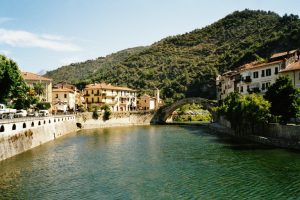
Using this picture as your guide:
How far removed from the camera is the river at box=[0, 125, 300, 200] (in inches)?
1213

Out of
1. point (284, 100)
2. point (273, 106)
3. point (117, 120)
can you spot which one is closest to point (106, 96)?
point (117, 120)

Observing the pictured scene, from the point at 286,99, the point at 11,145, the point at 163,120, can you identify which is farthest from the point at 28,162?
the point at 163,120

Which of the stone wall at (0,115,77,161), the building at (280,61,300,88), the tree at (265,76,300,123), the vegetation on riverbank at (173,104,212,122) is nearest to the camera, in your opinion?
the stone wall at (0,115,77,161)

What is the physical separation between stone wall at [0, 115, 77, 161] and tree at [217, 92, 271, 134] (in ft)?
107

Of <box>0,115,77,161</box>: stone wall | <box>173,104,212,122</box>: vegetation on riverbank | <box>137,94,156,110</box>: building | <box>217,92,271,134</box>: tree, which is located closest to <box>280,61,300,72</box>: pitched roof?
<box>217,92,271,134</box>: tree

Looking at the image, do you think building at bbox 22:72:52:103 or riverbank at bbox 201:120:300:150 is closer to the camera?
riverbank at bbox 201:120:300:150

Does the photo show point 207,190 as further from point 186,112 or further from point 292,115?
point 186,112

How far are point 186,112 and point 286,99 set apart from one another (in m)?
85.8

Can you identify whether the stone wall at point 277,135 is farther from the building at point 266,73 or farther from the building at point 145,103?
the building at point 145,103

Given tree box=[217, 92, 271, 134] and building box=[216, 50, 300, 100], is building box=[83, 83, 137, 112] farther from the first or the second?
tree box=[217, 92, 271, 134]

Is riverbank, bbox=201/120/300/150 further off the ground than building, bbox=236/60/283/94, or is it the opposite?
building, bbox=236/60/283/94

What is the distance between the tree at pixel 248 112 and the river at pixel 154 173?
14.6 feet

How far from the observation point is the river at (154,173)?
30812 mm

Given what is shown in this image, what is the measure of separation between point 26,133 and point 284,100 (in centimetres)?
3833
